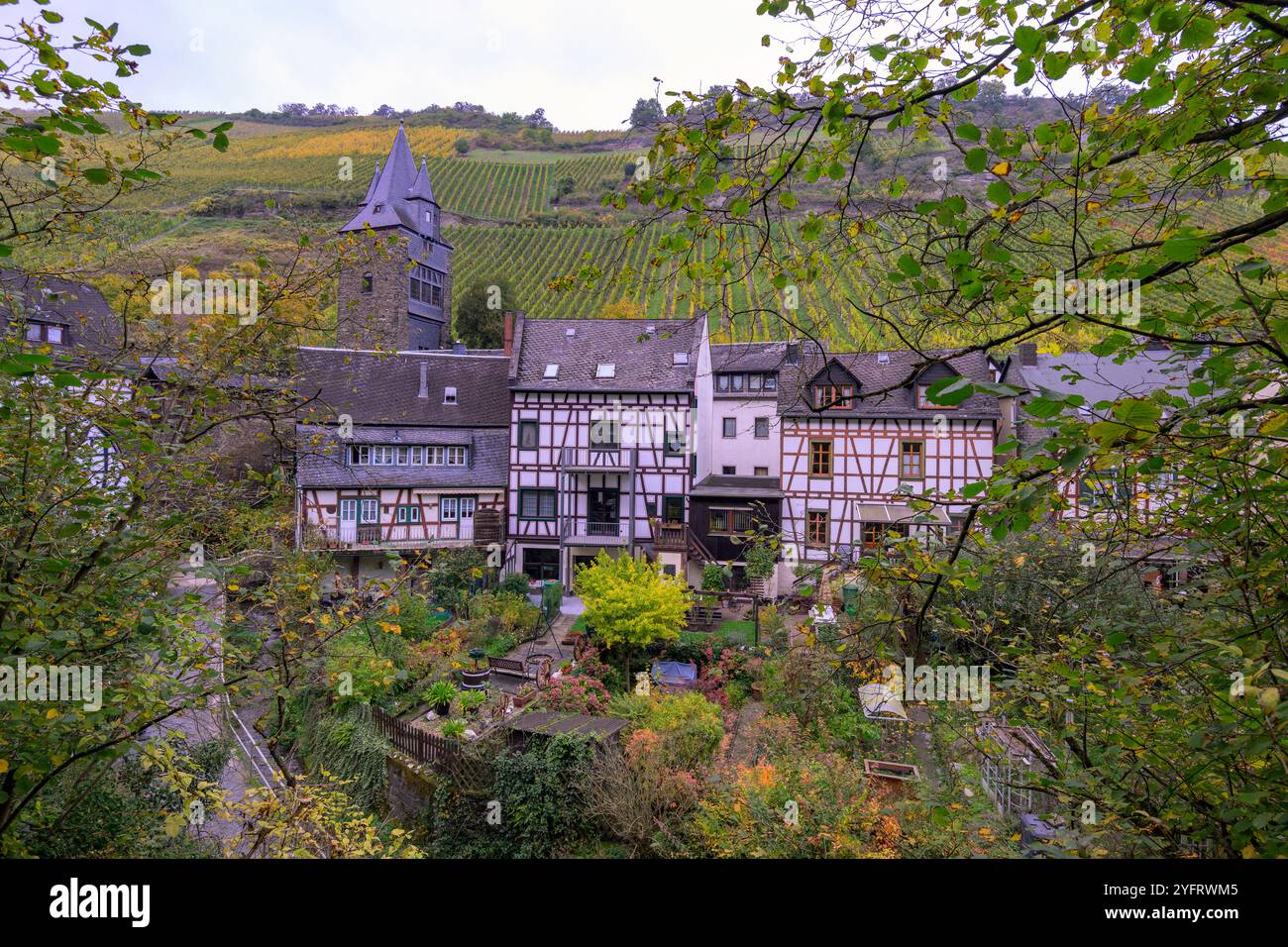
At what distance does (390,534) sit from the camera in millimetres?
20516

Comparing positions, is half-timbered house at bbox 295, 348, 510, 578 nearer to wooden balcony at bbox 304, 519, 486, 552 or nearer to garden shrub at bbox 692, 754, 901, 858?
wooden balcony at bbox 304, 519, 486, 552

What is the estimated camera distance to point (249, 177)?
48312 millimetres

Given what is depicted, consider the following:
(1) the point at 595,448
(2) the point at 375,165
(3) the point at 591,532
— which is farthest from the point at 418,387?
(2) the point at 375,165

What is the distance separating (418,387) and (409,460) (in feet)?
9.67

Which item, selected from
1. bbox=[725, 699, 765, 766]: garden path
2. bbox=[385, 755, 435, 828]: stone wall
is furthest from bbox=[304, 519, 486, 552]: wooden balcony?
bbox=[725, 699, 765, 766]: garden path

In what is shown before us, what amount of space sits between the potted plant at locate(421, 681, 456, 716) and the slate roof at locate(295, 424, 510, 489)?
8897 mm

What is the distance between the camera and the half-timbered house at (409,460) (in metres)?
19.9

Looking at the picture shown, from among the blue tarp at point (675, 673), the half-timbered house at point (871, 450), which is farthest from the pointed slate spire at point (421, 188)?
the blue tarp at point (675, 673)

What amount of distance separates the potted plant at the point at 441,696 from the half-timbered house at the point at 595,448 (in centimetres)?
973

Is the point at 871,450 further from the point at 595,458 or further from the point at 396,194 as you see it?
the point at 396,194

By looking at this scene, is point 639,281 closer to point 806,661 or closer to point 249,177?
point 806,661

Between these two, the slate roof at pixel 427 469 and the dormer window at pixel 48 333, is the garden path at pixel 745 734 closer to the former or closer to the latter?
the slate roof at pixel 427 469

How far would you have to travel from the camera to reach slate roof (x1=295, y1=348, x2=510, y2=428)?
2169cm

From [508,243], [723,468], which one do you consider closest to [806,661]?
[723,468]
